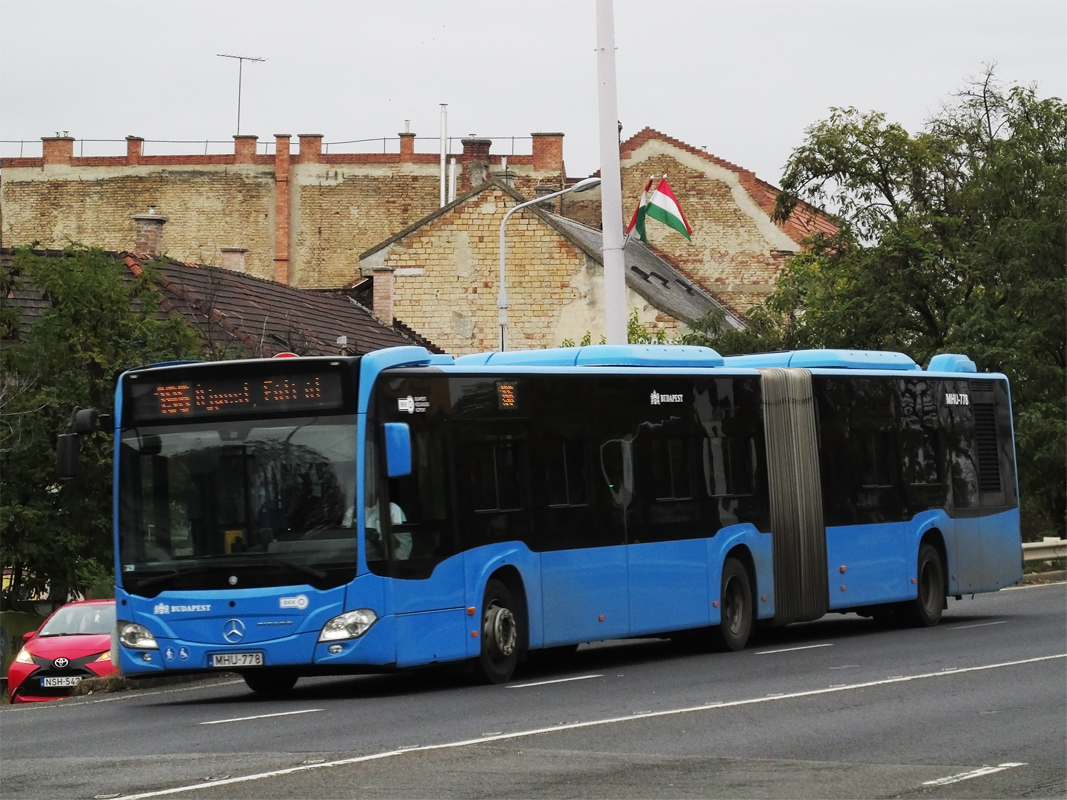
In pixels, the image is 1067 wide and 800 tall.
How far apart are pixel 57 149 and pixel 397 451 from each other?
197 ft

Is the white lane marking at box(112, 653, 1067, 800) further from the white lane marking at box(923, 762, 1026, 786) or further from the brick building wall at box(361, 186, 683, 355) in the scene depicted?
the brick building wall at box(361, 186, 683, 355)

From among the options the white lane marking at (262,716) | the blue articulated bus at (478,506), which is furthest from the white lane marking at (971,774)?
the blue articulated bus at (478,506)

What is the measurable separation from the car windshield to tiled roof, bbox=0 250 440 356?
681 cm

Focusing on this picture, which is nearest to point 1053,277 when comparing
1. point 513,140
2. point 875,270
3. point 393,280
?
point 875,270

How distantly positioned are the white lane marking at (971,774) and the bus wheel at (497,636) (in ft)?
20.5

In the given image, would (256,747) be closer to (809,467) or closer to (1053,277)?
(809,467)

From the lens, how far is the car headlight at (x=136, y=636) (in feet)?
50.7

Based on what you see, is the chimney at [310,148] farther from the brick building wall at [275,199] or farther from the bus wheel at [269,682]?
the bus wheel at [269,682]

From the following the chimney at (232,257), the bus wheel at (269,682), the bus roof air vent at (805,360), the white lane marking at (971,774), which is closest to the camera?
the white lane marking at (971,774)

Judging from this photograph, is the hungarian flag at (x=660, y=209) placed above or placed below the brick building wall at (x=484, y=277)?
A: below

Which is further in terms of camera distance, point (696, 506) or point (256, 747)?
point (696, 506)

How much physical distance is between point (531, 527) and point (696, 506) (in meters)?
2.88

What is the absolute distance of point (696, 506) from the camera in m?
19.2

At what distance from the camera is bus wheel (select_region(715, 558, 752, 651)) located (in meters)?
19.5
